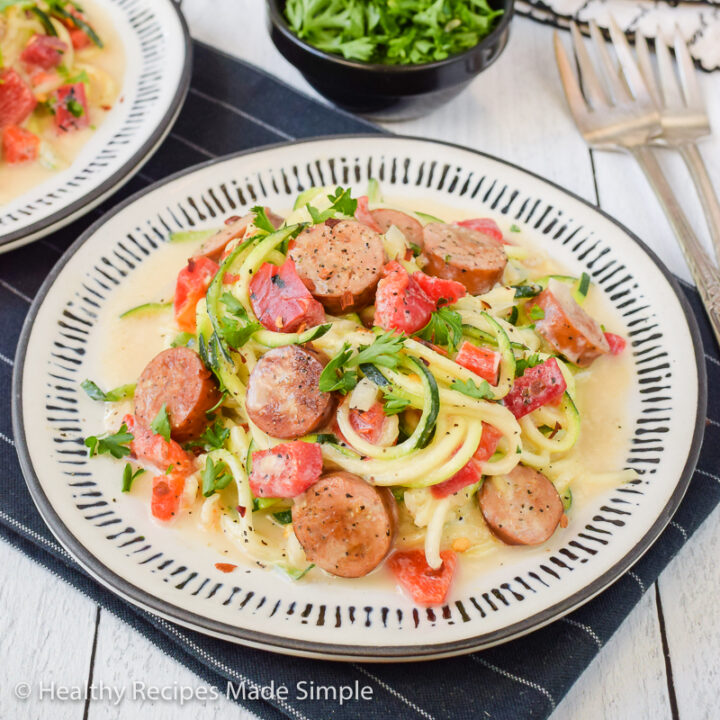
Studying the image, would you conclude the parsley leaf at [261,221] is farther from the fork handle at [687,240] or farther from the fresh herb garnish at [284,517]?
the fork handle at [687,240]

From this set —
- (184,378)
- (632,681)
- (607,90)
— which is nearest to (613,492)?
(632,681)

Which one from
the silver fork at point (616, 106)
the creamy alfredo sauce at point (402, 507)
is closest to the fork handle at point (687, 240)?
the silver fork at point (616, 106)

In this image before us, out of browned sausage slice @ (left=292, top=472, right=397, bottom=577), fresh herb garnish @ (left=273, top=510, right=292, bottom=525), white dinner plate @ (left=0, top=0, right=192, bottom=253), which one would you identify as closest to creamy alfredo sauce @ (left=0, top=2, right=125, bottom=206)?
white dinner plate @ (left=0, top=0, right=192, bottom=253)

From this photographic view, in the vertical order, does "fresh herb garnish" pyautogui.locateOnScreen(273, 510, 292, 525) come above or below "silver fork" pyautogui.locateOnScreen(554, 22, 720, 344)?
below

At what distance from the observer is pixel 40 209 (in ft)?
14.2

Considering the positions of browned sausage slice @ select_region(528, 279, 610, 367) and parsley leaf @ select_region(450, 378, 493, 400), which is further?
browned sausage slice @ select_region(528, 279, 610, 367)

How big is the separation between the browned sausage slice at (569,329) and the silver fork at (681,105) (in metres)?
1.68

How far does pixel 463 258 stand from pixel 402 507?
1.26 m

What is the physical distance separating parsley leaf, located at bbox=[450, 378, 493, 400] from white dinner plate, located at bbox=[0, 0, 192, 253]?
2313 millimetres

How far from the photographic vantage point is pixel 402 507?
11.5 feet

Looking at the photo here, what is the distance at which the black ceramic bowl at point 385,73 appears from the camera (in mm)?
4949

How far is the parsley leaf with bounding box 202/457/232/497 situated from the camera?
134 inches

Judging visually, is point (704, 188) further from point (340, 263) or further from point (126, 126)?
point (126, 126)

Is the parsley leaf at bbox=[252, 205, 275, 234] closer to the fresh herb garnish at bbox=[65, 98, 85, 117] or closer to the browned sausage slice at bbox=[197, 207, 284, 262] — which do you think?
the browned sausage slice at bbox=[197, 207, 284, 262]
